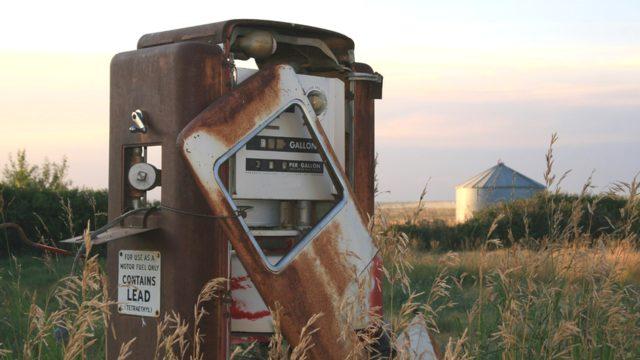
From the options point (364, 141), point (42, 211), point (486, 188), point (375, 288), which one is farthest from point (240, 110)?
point (486, 188)

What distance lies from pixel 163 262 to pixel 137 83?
0.85m

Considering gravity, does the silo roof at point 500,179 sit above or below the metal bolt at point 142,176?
above

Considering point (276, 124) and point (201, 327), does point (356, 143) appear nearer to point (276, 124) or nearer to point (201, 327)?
point (276, 124)

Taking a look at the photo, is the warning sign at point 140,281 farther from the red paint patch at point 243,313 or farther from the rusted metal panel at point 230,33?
the rusted metal panel at point 230,33

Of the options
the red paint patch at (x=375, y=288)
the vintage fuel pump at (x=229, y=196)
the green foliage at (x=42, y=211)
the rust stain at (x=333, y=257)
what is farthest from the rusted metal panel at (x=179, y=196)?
the green foliage at (x=42, y=211)

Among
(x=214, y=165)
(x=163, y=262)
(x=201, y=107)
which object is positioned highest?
(x=201, y=107)

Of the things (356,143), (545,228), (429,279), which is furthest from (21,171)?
(356,143)

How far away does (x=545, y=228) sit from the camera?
21.2 metres

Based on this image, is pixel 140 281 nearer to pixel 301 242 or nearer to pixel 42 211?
pixel 301 242

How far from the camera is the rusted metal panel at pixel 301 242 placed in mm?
3527

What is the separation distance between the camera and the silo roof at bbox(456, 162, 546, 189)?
33.5m

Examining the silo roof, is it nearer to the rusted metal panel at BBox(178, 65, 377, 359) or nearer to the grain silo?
the grain silo

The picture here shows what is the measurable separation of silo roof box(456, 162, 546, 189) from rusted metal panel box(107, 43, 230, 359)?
29.8m

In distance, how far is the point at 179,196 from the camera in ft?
12.6
